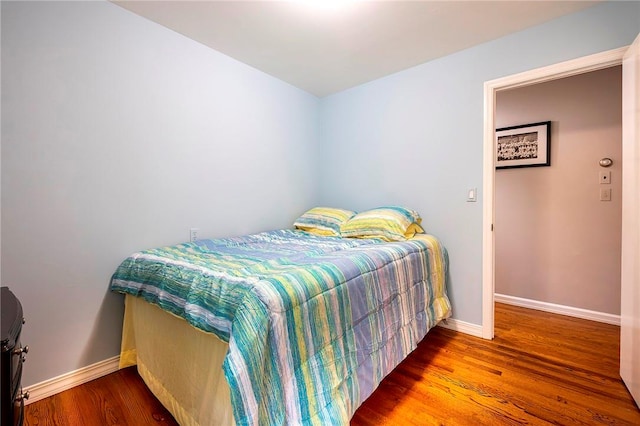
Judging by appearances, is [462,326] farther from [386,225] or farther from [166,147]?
[166,147]

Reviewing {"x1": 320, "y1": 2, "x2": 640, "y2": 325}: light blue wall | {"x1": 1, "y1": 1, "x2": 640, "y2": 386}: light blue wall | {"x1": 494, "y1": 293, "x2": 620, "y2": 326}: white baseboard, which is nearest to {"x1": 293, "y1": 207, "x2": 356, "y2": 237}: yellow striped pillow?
{"x1": 1, "y1": 1, "x2": 640, "y2": 386}: light blue wall

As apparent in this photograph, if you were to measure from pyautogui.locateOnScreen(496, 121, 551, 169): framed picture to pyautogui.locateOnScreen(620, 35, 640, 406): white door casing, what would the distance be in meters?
1.24

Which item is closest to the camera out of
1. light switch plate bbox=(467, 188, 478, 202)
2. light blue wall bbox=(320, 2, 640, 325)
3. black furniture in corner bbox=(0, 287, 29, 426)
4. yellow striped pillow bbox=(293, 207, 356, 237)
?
black furniture in corner bbox=(0, 287, 29, 426)

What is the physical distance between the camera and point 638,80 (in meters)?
1.42

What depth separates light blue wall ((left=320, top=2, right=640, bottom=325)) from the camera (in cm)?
187

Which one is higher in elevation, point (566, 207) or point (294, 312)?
point (566, 207)

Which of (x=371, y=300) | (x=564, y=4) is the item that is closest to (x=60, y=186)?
(x=371, y=300)

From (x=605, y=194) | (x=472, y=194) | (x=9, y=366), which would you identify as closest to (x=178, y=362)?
(x=9, y=366)

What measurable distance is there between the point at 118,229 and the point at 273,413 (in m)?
1.51

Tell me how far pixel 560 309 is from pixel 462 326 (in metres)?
1.16

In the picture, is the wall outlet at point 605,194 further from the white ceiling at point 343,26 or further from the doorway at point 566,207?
the white ceiling at point 343,26

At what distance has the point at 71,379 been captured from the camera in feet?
5.39

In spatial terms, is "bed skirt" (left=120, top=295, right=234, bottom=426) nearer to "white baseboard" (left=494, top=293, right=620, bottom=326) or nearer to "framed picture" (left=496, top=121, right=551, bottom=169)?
"white baseboard" (left=494, top=293, right=620, bottom=326)

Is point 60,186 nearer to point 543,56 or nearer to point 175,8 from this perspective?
point 175,8
